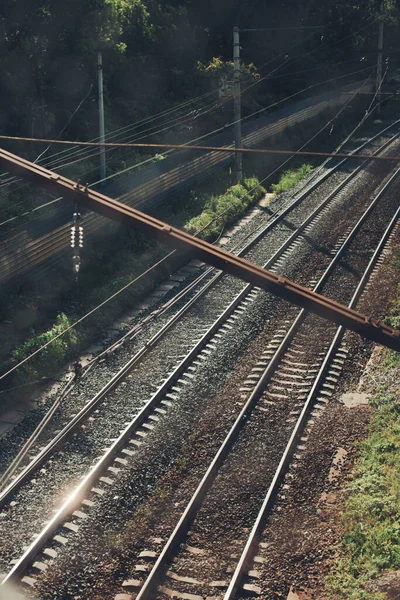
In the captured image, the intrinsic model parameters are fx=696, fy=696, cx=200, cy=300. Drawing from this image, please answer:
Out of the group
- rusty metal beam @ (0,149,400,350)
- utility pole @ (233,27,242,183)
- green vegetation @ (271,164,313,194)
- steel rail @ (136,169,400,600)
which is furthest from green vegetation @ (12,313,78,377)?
green vegetation @ (271,164,313,194)

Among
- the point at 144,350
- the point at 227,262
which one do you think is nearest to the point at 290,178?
the point at 144,350

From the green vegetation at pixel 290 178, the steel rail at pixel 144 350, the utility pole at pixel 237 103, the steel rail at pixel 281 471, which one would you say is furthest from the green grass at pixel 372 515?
the green vegetation at pixel 290 178

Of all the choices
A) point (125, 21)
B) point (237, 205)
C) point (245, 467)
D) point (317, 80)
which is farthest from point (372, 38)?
point (245, 467)

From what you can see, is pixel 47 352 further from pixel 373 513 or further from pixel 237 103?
pixel 237 103

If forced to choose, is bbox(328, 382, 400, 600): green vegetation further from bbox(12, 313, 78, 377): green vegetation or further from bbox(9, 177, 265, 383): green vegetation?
bbox(12, 313, 78, 377): green vegetation

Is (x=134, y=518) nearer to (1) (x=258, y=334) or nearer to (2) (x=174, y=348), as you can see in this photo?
(2) (x=174, y=348)

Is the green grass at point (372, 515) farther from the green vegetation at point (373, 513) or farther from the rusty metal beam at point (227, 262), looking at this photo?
the rusty metal beam at point (227, 262)
